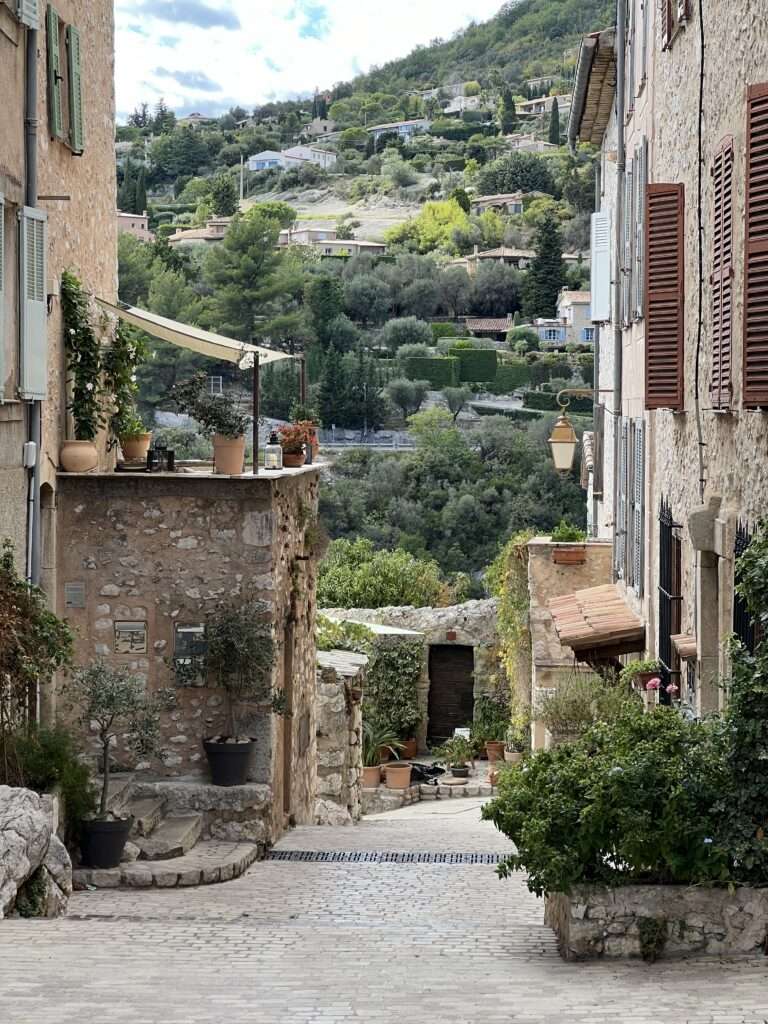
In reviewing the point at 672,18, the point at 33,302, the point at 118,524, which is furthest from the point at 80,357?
the point at 672,18

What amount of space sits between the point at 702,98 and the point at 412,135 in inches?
4801

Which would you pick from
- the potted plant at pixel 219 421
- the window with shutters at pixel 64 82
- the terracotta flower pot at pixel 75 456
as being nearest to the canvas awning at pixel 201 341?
the potted plant at pixel 219 421

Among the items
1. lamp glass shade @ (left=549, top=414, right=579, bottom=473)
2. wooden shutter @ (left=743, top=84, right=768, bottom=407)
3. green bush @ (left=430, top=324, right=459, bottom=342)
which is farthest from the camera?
green bush @ (left=430, top=324, right=459, bottom=342)

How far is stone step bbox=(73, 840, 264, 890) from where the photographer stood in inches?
396

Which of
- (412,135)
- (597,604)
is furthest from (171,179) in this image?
(597,604)

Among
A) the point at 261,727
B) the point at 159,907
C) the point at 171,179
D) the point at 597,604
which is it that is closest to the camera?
the point at 159,907

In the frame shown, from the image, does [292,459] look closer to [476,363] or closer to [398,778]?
[398,778]

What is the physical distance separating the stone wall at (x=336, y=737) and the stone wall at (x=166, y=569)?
4546 mm

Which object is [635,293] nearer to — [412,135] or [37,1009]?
[37,1009]

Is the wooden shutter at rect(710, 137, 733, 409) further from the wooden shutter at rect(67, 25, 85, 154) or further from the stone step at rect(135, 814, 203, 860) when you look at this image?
the wooden shutter at rect(67, 25, 85, 154)

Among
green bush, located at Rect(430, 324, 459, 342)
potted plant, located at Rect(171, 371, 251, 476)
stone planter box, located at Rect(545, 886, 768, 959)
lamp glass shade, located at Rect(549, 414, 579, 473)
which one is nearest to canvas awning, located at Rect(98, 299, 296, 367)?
potted plant, located at Rect(171, 371, 251, 476)

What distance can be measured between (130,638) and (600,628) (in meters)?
4.35

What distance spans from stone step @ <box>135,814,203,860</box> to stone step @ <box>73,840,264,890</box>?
0.20 feet

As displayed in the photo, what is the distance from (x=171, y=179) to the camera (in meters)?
113
